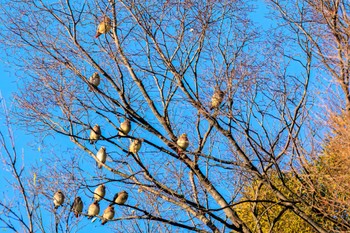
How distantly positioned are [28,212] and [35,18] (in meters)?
2.67

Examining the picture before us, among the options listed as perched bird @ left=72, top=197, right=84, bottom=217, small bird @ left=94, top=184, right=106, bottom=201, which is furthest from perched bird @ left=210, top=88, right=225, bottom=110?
perched bird @ left=72, top=197, right=84, bottom=217

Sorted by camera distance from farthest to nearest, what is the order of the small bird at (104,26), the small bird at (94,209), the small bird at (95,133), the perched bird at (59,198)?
1. the small bird at (104,26)
2. the perched bird at (59,198)
3. the small bird at (95,133)
4. the small bird at (94,209)

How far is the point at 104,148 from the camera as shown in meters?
10.1

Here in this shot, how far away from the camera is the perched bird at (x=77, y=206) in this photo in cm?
959

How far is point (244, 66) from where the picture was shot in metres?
9.29

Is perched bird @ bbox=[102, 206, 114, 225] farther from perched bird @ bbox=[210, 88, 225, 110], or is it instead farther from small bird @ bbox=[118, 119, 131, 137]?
perched bird @ bbox=[210, 88, 225, 110]

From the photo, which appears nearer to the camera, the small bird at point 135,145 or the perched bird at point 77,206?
the perched bird at point 77,206

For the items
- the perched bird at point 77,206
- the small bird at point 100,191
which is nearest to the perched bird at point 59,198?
the perched bird at point 77,206

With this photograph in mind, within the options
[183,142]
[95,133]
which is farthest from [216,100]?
[95,133]

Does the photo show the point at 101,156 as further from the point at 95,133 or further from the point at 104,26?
the point at 104,26

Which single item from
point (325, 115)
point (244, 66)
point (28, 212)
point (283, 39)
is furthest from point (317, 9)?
point (28, 212)

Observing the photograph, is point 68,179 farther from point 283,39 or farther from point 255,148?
point 283,39

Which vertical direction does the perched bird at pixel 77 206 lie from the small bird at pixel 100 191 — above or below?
above

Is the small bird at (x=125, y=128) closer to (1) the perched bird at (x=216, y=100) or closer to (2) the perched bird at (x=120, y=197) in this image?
(2) the perched bird at (x=120, y=197)
